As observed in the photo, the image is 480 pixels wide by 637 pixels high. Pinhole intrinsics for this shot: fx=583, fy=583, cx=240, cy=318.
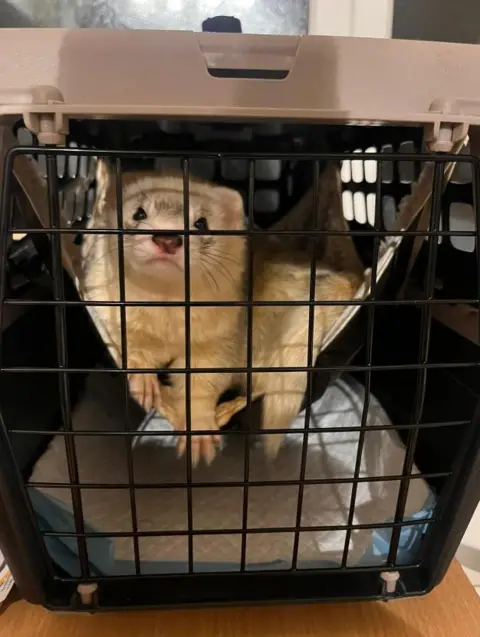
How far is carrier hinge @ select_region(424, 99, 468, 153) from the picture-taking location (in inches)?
16.6

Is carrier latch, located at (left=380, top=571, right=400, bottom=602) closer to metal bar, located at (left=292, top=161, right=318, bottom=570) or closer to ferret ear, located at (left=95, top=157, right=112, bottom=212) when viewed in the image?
metal bar, located at (left=292, top=161, right=318, bottom=570)

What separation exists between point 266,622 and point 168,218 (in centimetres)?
43

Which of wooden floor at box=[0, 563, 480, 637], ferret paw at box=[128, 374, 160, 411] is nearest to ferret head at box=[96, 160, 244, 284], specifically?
ferret paw at box=[128, 374, 160, 411]

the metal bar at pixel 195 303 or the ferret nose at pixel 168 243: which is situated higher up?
the ferret nose at pixel 168 243

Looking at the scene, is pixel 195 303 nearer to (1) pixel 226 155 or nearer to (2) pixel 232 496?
(1) pixel 226 155

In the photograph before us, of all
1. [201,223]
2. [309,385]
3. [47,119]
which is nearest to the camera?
A: [47,119]

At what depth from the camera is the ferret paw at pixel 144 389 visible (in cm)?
62

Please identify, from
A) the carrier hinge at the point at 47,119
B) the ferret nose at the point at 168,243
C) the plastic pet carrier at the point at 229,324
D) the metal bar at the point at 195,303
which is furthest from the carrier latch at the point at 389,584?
the carrier hinge at the point at 47,119

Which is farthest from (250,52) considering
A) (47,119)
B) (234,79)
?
(47,119)

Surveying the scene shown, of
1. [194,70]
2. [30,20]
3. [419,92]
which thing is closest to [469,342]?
[419,92]

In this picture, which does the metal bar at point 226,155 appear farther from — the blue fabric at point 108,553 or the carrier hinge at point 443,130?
the blue fabric at point 108,553

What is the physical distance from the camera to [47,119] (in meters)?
0.40

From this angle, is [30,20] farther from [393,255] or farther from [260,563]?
[260,563]

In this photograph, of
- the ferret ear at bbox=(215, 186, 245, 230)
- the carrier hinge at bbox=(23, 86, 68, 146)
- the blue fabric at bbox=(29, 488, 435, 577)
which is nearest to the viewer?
the carrier hinge at bbox=(23, 86, 68, 146)
